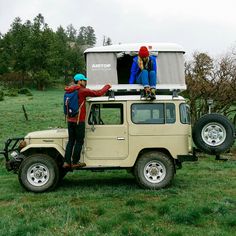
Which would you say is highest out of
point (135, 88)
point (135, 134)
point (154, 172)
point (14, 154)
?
point (135, 88)

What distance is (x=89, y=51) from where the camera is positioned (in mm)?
9594

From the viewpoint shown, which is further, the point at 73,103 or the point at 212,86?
the point at 212,86

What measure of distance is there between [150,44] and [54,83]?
6275cm

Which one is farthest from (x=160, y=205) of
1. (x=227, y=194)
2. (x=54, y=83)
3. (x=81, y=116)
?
(x=54, y=83)

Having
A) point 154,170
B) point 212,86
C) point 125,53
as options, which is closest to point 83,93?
point 125,53

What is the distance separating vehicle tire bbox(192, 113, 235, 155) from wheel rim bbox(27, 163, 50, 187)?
10.5 feet

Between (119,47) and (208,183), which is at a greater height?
(119,47)

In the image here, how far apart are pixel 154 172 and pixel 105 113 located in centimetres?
162

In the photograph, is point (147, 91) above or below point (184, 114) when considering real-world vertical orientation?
above

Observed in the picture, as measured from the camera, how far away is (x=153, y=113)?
9.72m

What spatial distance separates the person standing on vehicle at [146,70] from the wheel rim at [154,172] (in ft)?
4.64

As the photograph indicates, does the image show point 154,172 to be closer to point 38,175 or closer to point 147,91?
point 147,91

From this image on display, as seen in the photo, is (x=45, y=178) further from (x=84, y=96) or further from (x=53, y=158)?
(x=84, y=96)

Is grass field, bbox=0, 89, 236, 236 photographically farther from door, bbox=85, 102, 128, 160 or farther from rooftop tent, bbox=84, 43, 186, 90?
rooftop tent, bbox=84, 43, 186, 90
